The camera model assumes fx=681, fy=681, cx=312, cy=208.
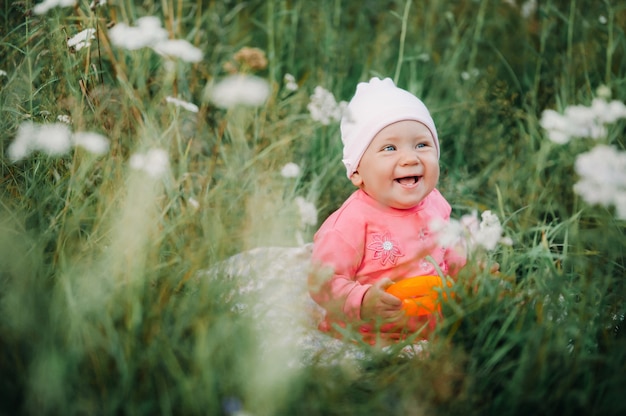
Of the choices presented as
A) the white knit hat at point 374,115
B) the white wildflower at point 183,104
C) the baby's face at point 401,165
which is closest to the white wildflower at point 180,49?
the white wildflower at point 183,104

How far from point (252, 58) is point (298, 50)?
113 cm

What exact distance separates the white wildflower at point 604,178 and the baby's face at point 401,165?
603 millimetres

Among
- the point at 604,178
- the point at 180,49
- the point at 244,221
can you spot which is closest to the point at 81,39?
the point at 180,49

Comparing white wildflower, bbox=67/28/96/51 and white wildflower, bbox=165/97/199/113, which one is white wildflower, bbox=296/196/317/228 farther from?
white wildflower, bbox=67/28/96/51

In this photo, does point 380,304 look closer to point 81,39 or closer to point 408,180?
point 408,180

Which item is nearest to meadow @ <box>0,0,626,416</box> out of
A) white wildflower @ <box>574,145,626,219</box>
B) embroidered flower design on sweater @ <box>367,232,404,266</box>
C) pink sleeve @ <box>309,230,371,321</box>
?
white wildflower @ <box>574,145,626,219</box>

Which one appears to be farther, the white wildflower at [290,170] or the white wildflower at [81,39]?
the white wildflower at [290,170]

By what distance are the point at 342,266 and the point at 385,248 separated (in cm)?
17

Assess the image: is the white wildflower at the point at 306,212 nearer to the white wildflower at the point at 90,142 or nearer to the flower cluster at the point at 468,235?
the flower cluster at the point at 468,235

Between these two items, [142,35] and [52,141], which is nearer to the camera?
[52,141]

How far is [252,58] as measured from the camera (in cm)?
280

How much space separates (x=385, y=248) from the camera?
93.0 inches

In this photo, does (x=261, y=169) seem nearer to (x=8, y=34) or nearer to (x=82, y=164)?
(x=82, y=164)

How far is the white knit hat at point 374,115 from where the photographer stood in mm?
2361
